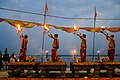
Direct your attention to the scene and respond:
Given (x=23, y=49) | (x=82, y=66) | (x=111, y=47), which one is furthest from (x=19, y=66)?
(x=111, y=47)

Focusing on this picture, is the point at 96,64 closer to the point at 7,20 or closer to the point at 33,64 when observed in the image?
the point at 33,64

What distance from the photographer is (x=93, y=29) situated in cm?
1864

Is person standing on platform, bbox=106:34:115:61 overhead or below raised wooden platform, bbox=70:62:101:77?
overhead

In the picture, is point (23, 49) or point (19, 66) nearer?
point (19, 66)

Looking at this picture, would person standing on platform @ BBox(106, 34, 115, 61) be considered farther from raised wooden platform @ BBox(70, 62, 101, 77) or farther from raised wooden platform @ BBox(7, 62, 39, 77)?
raised wooden platform @ BBox(7, 62, 39, 77)

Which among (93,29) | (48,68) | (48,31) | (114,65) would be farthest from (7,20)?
(114,65)

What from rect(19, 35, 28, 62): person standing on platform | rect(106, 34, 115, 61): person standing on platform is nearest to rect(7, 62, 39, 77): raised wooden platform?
rect(19, 35, 28, 62): person standing on platform

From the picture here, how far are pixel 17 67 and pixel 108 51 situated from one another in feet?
17.1

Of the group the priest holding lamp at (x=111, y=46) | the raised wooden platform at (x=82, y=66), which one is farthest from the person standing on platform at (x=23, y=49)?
the priest holding lamp at (x=111, y=46)

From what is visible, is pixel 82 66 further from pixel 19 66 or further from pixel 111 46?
pixel 19 66

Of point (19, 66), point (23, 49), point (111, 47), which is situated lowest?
point (19, 66)

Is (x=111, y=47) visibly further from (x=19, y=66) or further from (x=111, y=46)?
(x=19, y=66)

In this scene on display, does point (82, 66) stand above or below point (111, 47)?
below

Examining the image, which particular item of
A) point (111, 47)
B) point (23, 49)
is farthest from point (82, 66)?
point (23, 49)
